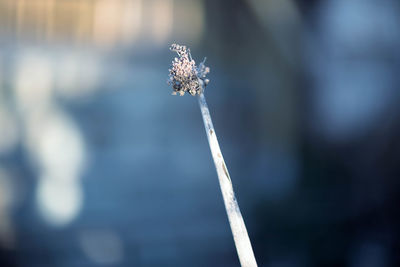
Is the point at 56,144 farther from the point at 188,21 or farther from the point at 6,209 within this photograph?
the point at 188,21

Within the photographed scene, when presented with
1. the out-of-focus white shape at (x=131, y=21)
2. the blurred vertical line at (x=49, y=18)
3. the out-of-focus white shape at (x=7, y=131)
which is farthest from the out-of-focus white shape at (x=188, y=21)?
the out-of-focus white shape at (x=7, y=131)

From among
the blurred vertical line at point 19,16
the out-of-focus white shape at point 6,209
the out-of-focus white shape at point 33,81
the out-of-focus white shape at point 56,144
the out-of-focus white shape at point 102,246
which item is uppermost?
the blurred vertical line at point 19,16

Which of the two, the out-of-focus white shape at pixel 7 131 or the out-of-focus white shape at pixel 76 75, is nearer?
the out-of-focus white shape at pixel 7 131

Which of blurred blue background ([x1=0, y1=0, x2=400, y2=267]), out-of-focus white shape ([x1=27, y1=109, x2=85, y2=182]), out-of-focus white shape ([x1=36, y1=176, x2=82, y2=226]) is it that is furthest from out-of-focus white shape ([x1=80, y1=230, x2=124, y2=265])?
out-of-focus white shape ([x1=27, y1=109, x2=85, y2=182])

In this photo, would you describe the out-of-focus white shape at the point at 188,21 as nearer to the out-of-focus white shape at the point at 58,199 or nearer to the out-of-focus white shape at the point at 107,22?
the out-of-focus white shape at the point at 107,22

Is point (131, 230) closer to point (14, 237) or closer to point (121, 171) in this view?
point (121, 171)

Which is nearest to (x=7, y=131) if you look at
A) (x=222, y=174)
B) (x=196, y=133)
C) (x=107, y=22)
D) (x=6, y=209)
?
(x=6, y=209)

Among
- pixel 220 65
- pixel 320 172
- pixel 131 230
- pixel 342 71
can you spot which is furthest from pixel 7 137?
pixel 342 71
